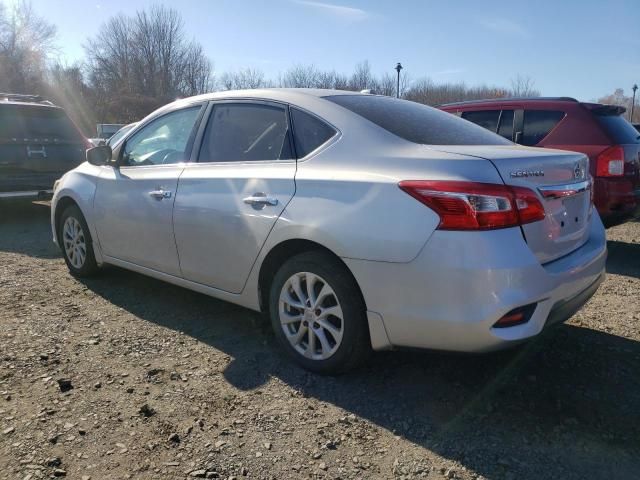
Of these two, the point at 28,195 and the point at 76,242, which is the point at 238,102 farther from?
the point at 28,195

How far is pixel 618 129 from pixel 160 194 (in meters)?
5.01

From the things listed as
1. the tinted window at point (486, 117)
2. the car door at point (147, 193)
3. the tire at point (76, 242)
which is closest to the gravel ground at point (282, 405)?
the car door at point (147, 193)

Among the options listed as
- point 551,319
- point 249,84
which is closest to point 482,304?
point 551,319

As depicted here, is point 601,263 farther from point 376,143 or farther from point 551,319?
point 376,143

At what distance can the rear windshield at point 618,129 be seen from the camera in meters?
5.75

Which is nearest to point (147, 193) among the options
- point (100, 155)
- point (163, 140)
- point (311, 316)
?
point (163, 140)

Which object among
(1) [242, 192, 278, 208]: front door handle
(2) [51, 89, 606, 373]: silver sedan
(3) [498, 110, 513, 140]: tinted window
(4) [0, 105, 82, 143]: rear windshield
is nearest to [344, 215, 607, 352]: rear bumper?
(2) [51, 89, 606, 373]: silver sedan

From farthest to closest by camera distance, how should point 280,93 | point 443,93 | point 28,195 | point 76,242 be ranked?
point 443,93 < point 28,195 < point 76,242 < point 280,93

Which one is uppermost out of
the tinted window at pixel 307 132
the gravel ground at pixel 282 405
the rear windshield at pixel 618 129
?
the tinted window at pixel 307 132

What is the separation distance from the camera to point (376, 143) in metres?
2.89

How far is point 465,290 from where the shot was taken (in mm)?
2432

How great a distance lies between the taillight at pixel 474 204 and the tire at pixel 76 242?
345 centimetres

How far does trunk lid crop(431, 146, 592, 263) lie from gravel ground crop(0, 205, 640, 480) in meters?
0.73

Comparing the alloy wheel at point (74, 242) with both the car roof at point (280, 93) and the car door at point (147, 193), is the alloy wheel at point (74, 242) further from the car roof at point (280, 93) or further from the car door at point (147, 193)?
the car roof at point (280, 93)
